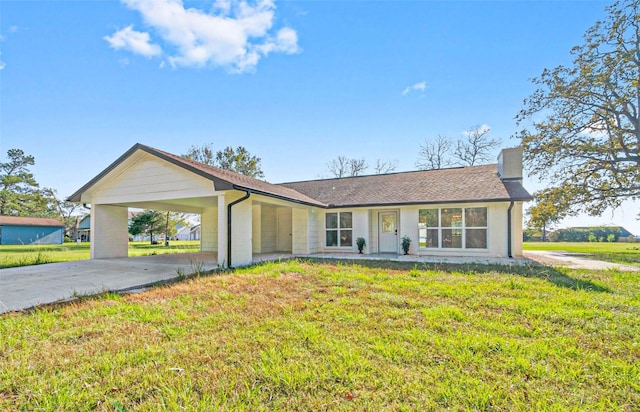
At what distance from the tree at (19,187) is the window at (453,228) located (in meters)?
46.8

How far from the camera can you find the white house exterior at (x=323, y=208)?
396 inches

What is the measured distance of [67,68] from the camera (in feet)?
32.9

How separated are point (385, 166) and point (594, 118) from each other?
2049 cm

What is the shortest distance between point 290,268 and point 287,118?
397 inches

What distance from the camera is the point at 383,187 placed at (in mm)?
15656

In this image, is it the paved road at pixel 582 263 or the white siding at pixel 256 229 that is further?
the white siding at pixel 256 229

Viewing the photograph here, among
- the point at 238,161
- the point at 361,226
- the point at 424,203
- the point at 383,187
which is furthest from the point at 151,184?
the point at 238,161

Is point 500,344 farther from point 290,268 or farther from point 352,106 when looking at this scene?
point 352,106

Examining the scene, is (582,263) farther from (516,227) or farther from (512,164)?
(512,164)

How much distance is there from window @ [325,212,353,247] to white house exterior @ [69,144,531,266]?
51 millimetres

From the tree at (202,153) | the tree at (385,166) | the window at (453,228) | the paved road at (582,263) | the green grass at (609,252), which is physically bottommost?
the green grass at (609,252)

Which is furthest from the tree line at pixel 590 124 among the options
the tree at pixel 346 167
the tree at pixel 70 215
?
the tree at pixel 70 215

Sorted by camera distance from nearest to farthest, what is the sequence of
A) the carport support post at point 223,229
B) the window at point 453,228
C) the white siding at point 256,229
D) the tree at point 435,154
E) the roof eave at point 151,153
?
the roof eave at point 151,153 < the carport support post at point 223,229 < the window at point 453,228 < the white siding at point 256,229 < the tree at point 435,154

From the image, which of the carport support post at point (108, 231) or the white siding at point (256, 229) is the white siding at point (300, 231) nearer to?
the white siding at point (256, 229)
